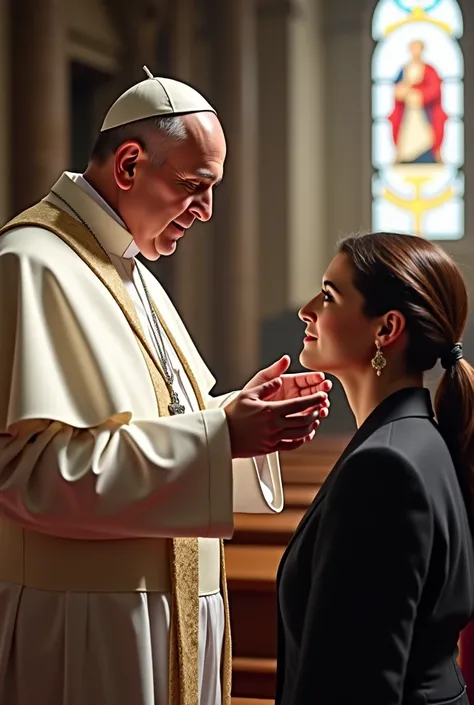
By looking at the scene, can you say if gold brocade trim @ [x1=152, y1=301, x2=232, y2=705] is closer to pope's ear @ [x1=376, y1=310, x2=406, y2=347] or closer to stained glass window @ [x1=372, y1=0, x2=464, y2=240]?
pope's ear @ [x1=376, y1=310, x2=406, y2=347]

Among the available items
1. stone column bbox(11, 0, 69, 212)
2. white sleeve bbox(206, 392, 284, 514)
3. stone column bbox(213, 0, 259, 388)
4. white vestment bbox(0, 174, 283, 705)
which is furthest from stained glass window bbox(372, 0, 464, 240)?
white vestment bbox(0, 174, 283, 705)

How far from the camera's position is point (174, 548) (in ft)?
8.94

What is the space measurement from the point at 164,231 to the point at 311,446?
7008 millimetres

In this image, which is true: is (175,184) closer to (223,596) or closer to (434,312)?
(434,312)

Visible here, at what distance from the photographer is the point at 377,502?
1.97m

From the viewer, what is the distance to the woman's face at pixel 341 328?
2.35 meters

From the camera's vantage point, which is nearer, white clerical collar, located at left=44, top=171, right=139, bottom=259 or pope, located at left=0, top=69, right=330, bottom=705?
pope, located at left=0, top=69, right=330, bottom=705

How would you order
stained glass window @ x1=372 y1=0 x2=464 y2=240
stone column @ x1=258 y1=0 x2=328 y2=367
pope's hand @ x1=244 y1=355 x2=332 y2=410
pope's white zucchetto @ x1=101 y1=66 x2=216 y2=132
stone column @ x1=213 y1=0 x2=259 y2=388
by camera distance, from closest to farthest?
pope's hand @ x1=244 y1=355 x2=332 y2=410 < pope's white zucchetto @ x1=101 y1=66 x2=216 y2=132 < stone column @ x1=213 y1=0 x2=259 y2=388 < stone column @ x1=258 y1=0 x2=328 y2=367 < stained glass window @ x1=372 y1=0 x2=464 y2=240

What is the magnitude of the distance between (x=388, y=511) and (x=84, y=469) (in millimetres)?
795

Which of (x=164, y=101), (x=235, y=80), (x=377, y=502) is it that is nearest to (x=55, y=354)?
(x=164, y=101)

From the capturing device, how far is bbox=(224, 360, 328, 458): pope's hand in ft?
8.23

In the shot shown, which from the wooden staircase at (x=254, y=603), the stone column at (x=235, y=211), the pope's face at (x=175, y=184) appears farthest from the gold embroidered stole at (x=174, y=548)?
the stone column at (x=235, y=211)

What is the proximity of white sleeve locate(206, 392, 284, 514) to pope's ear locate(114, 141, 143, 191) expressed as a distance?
2.19 ft

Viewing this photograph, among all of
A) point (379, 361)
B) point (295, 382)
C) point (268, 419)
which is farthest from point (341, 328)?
point (295, 382)
